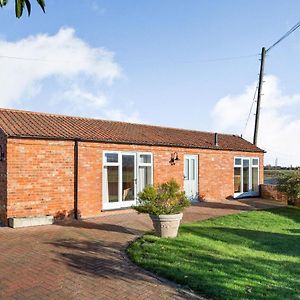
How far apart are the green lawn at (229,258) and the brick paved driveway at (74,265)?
0.47m

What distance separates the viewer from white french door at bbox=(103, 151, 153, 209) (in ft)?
44.3

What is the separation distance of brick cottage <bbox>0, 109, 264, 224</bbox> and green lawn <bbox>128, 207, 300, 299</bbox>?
3.83 metres

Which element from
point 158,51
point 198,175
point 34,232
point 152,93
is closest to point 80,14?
point 158,51

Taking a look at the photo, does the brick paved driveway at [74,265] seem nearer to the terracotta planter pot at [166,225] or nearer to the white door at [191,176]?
the terracotta planter pot at [166,225]

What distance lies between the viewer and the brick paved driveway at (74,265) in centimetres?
543

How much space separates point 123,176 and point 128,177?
0.30 metres

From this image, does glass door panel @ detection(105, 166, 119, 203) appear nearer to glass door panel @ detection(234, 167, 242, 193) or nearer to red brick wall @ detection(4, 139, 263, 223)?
red brick wall @ detection(4, 139, 263, 223)

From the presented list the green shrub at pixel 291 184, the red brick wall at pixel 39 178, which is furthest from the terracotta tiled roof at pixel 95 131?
the green shrub at pixel 291 184

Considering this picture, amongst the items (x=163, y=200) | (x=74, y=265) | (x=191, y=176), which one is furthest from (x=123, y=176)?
(x=74, y=265)

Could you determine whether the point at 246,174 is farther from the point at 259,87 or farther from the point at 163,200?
the point at 163,200

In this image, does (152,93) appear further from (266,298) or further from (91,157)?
(266,298)

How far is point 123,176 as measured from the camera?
14.0 m

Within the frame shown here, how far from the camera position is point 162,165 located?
15.6 meters

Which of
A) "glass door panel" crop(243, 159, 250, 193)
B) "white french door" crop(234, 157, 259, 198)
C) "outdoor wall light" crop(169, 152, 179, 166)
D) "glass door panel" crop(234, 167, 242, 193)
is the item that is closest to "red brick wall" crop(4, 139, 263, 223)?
"outdoor wall light" crop(169, 152, 179, 166)
